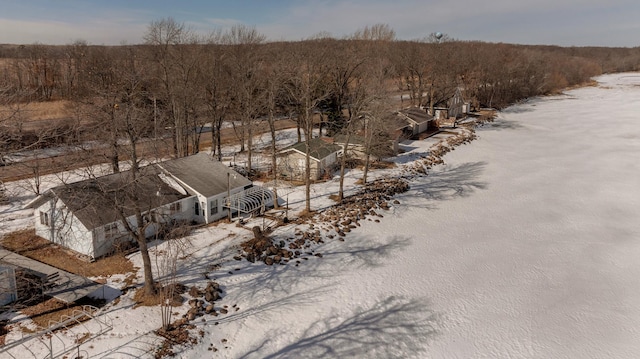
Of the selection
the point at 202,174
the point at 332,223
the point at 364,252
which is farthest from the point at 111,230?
the point at 364,252

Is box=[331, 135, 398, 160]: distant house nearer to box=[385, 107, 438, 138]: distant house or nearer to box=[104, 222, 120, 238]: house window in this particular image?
box=[385, 107, 438, 138]: distant house

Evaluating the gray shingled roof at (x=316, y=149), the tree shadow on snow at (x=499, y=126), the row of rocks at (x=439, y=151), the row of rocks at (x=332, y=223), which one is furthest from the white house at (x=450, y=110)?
the gray shingled roof at (x=316, y=149)

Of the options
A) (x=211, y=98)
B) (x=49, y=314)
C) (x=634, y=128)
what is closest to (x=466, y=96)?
(x=634, y=128)

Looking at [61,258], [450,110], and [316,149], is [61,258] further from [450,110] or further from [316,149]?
[450,110]

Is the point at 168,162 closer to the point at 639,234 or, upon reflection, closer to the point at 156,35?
the point at 156,35

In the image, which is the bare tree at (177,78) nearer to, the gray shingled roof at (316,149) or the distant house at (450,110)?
the gray shingled roof at (316,149)

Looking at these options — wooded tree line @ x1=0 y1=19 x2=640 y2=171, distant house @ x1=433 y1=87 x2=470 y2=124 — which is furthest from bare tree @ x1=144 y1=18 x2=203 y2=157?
distant house @ x1=433 y1=87 x2=470 y2=124
